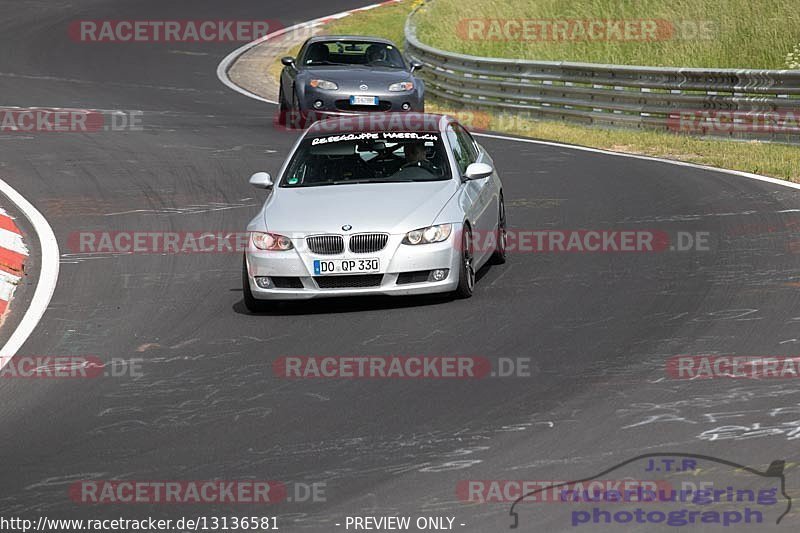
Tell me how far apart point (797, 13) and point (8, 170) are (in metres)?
17.8

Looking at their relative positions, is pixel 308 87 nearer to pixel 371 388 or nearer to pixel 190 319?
pixel 190 319

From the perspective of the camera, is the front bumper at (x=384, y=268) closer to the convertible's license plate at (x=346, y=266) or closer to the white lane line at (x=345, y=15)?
the convertible's license plate at (x=346, y=266)

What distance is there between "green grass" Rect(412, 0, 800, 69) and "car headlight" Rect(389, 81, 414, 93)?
8.87 m

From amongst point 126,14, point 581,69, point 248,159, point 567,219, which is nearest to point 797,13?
point 581,69

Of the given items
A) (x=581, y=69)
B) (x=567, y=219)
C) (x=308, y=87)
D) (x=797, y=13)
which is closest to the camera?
(x=567, y=219)

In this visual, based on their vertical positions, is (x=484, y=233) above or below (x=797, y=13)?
above

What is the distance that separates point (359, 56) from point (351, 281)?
44.2 feet

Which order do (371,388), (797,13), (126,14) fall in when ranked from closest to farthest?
(371,388), (797,13), (126,14)

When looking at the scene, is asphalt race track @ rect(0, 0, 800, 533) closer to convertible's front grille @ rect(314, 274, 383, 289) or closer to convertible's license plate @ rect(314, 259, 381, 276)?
convertible's front grille @ rect(314, 274, 383, 289)

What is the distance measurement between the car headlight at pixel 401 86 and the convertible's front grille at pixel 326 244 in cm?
1179

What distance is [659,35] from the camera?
31469mm

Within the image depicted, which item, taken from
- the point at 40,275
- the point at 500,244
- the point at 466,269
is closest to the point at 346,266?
the point at 466,269

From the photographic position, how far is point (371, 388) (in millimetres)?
8734

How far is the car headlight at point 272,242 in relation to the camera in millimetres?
11117
